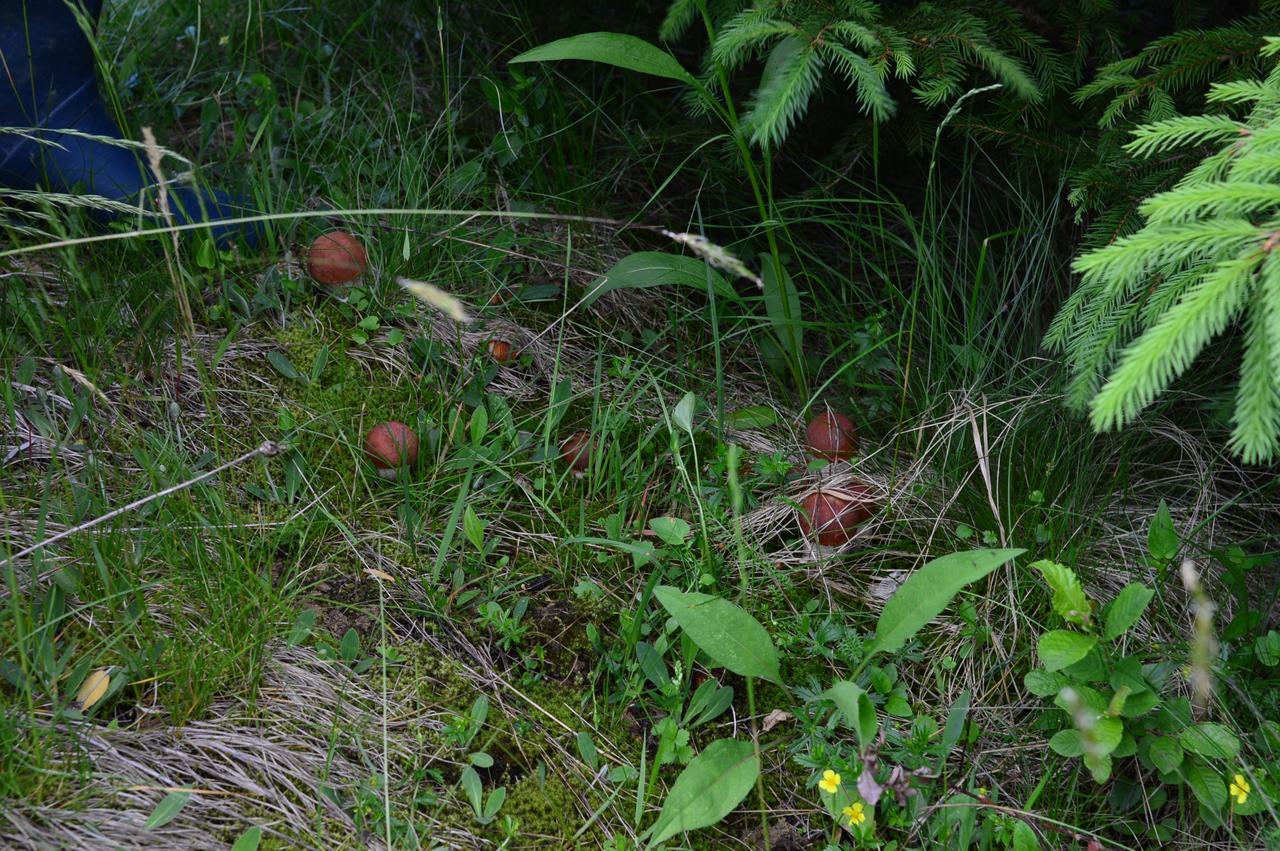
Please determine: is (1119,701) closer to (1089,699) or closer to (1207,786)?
(1089,699)

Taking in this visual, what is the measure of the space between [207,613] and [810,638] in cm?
99

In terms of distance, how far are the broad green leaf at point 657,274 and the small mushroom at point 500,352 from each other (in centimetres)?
19

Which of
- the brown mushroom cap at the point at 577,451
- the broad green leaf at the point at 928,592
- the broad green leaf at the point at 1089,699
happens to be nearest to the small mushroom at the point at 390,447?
the brown mushroom cap at the point at 577,451

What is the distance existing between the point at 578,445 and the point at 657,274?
0.39 metres

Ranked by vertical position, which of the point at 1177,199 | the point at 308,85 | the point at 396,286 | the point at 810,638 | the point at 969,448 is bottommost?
the point at 810,638

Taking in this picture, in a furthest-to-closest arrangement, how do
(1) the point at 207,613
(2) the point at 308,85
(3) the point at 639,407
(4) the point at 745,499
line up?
1. (2) the point at 308,85
2. (3) the point at 639,407
3. (4) the point at 745,499
4. (1) the point at 207,613

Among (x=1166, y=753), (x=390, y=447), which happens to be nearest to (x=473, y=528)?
(x=390, y=447)

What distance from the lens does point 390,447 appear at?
6.15ft

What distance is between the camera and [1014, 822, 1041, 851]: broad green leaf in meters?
1.45

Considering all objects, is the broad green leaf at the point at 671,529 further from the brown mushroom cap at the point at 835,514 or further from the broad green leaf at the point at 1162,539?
the broad green leaf at the point at 1162,539

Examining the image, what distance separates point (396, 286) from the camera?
86.1 inches

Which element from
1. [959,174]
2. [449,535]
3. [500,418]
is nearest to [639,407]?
[500,418]

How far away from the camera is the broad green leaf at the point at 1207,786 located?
1459mm

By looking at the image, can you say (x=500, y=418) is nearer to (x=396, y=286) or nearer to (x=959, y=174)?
(x=396, y=286)
